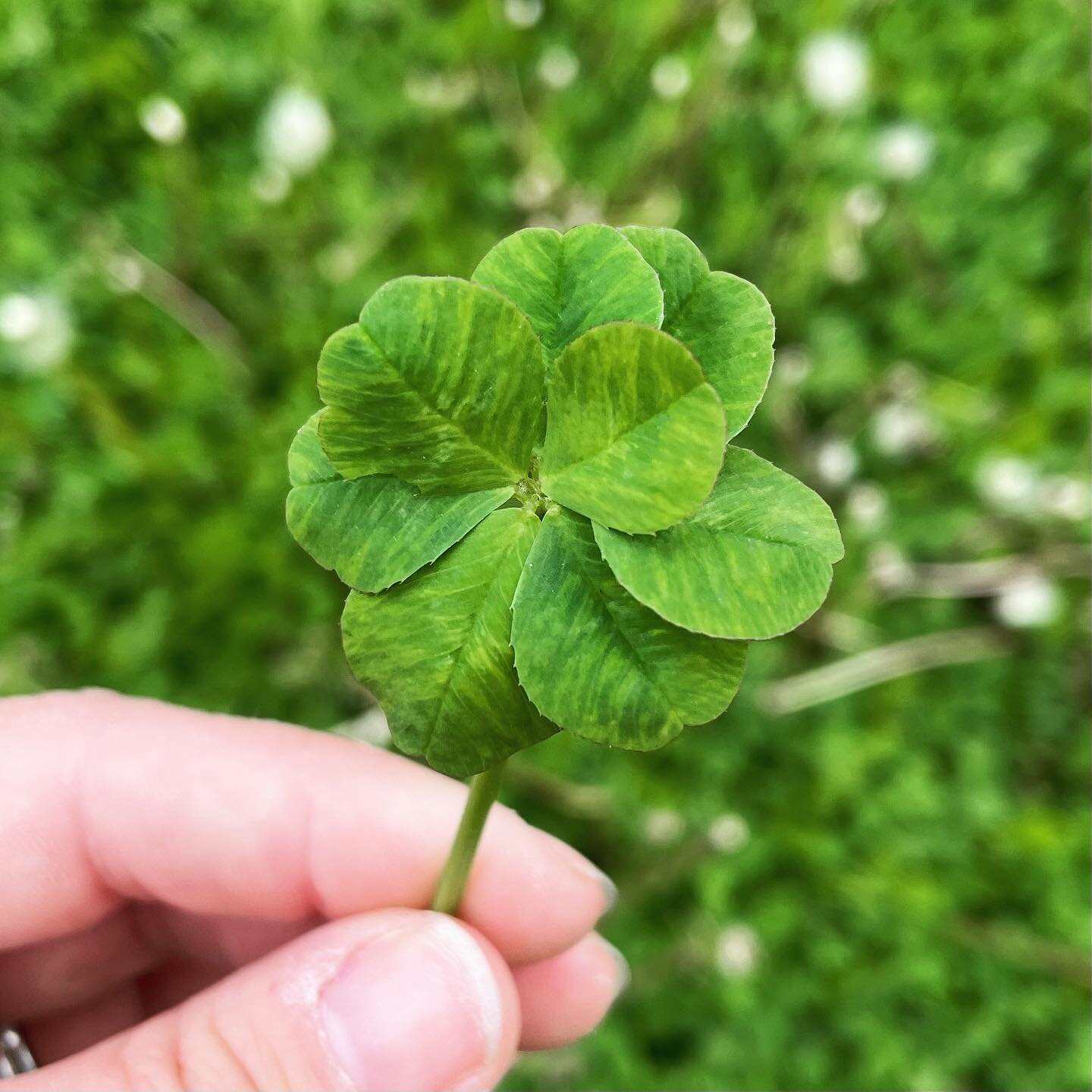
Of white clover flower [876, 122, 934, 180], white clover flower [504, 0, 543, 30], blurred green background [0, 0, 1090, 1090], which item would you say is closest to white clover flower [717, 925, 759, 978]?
blurred green background [0, 0, 1090, 1090]

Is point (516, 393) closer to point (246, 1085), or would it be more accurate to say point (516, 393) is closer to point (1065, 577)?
point (246, 1085)

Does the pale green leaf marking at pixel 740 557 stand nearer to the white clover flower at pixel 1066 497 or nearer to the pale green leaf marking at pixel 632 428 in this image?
the pale green leaf marking at pixel 632 428

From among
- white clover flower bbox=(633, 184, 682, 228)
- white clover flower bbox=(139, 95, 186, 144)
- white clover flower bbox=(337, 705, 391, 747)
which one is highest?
white clover flower bbox=(139, 95, 186, 144)

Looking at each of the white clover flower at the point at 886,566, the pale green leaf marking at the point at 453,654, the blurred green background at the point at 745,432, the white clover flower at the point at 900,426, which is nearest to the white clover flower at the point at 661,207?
the blurred green background at the point at 745,432

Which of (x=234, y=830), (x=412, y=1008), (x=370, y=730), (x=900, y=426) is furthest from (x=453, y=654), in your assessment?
(x=900, y=426)

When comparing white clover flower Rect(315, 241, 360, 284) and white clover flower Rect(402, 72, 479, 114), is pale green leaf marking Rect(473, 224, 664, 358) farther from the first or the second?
white clover flower Rect(402, 72, 479, 114)

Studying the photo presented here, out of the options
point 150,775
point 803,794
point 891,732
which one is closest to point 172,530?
point 150,775
